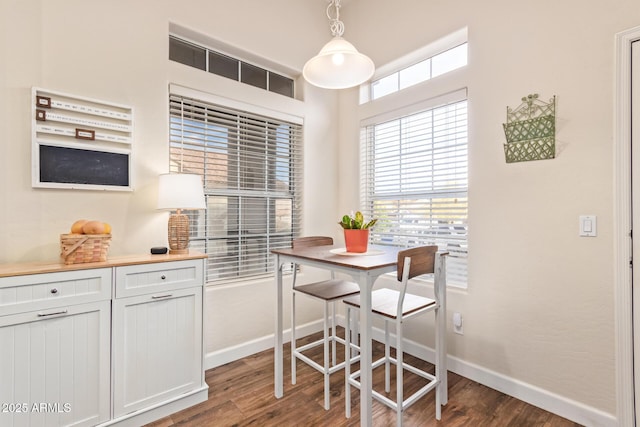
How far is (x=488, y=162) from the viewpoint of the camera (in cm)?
221

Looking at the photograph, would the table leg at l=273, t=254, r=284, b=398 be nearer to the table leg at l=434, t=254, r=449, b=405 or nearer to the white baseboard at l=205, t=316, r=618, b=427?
the white baseboard at l=205, t=316, r=618, b=427

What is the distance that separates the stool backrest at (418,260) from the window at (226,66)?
2.12 meters

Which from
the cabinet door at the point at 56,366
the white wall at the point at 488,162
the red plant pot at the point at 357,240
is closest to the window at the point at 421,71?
the white wall at the point at 488,162

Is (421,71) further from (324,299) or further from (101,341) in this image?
(101,341)

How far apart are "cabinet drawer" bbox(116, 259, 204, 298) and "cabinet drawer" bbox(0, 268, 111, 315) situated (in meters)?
0.08

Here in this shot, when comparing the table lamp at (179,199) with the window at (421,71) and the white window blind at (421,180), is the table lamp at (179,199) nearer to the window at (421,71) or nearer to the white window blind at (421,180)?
the white window blind at (421,180)

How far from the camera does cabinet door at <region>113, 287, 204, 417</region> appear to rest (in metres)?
1.74

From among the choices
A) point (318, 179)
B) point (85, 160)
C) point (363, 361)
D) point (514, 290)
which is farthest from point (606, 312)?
point (85, 160)

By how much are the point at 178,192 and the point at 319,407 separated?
1640mm

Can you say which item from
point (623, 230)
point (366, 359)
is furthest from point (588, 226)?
point (366, 359)

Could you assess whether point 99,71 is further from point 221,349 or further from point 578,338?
point 578,338

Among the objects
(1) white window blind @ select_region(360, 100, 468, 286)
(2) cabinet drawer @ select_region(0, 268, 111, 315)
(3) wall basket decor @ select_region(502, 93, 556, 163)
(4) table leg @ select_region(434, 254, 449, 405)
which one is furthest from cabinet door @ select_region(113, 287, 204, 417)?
(3) wall basket decor @ select_region(502, 93, 556, 163)

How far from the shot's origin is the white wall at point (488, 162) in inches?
69.4

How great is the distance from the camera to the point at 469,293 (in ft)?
7.61
